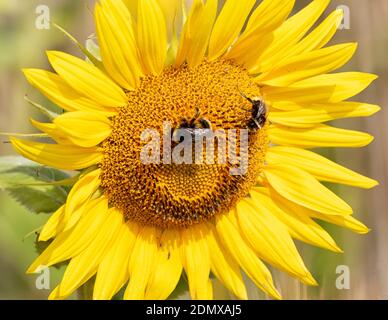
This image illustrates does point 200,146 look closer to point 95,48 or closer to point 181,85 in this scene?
point 181,85

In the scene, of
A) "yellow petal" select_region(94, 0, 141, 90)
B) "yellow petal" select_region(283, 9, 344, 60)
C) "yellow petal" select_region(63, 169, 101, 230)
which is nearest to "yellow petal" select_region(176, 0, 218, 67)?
"yellow petal" select_region(94, 0, 141, 90)

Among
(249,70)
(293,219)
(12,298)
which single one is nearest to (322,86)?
Result: (249,70)

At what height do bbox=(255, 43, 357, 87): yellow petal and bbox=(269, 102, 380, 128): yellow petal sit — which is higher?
bbox=(255, 43, 357, 87): yellow petal

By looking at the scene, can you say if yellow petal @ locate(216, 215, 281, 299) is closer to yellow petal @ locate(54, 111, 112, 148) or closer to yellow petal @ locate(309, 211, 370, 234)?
yellow petal @ locate(309, 211, 370, 234)

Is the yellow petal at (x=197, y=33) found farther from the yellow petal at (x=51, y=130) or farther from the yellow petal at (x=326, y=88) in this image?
the yellow petal at (x=51, y=130)

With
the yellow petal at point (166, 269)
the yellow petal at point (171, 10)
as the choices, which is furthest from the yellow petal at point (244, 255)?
the yellow petal at point (171, 10)

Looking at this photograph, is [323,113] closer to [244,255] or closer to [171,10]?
[244,255]

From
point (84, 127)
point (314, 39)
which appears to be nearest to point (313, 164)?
point (314, 39)
